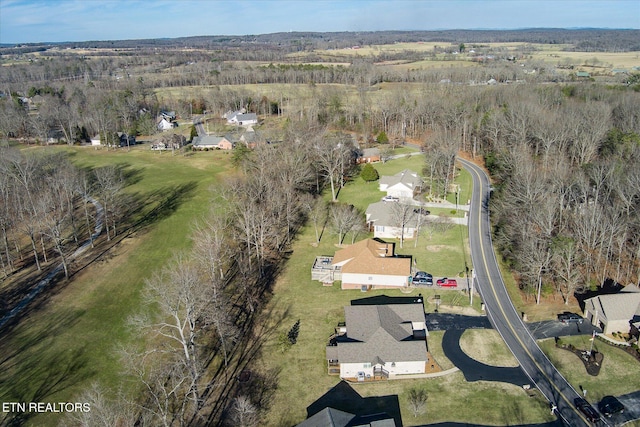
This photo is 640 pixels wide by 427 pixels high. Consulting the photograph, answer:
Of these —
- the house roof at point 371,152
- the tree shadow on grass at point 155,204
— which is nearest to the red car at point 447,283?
the tree shadow on grass at point 155,204

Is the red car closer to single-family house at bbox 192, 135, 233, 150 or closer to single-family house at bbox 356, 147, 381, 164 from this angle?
single-family house at bbox 356, 147, 381, 164

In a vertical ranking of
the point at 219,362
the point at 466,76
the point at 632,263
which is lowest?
the point at 219,362

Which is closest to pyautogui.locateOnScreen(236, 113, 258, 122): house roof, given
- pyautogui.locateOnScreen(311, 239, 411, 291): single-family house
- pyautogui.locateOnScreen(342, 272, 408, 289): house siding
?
pyautogui.locateOnScreen(311, 239, 411, 291): single-family house

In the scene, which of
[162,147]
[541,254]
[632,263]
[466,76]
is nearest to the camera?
[541,254]

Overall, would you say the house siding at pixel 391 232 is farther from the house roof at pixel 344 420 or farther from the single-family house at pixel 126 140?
the single-family house at pixel 126 140

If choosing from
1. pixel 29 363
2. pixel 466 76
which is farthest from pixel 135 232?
pixel 466 76

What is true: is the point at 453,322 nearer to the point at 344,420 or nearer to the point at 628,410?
the point at 628,410

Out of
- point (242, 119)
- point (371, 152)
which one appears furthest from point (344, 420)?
point (242, 119)

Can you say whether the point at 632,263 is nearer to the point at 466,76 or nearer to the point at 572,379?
the point at 572,379
